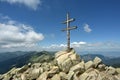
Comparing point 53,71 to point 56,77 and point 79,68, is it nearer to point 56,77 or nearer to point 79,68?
point 56,77

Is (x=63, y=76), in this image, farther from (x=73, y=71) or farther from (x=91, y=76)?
(x=91, y=76)

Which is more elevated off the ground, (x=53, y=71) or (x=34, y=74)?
(x=53, y=71)

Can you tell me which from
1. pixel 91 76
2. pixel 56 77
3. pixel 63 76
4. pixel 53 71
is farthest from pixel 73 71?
pixel 53 71

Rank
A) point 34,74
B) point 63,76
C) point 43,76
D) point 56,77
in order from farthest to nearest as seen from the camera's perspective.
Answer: point 34,74, point 43,76, point 56,77, point 63,76

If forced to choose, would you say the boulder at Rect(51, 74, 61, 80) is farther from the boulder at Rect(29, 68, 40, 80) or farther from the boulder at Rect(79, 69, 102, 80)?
the boulder at Rect(29, 68, 40, 80)

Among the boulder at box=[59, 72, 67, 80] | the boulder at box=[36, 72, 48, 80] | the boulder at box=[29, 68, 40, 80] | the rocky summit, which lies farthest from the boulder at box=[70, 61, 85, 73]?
the boulder at box=[29, 68, 40, 80]

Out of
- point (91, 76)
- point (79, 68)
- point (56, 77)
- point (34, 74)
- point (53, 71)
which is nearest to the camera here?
point (91, 76)

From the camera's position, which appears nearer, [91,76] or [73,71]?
[91,76]

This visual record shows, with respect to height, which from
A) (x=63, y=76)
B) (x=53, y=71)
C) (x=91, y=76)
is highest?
(x=53, y=71)

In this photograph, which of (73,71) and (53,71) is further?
(53,71)

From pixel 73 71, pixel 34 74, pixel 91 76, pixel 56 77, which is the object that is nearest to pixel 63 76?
pixel 56 77

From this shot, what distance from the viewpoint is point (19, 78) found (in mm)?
Answer: 43219

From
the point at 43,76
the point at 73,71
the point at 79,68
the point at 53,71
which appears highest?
the point at 79,68

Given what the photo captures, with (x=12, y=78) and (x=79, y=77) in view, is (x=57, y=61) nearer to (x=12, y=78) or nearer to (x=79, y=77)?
(x=79, y=77)
